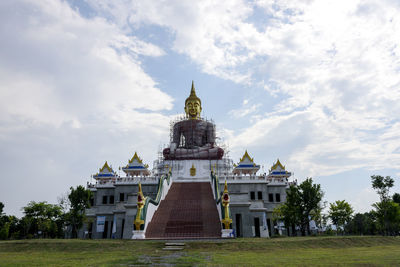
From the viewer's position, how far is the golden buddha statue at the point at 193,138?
42.8m

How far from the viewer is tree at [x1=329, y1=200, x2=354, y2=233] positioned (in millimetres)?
32969

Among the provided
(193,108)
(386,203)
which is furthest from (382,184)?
(193,108)

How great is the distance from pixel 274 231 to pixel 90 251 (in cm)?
2200

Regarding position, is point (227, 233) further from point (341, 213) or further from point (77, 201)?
point (341, 213)

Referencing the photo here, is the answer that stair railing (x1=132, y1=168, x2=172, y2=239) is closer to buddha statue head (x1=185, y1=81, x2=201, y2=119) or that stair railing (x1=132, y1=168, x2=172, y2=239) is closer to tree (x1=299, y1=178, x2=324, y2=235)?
tree (x1=299, y1=178, x2=324, y2=235)

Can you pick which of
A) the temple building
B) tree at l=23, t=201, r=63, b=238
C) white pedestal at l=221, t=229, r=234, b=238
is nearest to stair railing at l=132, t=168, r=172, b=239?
the temple building

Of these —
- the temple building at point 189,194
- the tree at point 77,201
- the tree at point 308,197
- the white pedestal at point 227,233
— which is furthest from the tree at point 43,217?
the tree at point 308,197

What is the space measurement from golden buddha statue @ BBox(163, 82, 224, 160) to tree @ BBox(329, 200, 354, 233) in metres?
16.2

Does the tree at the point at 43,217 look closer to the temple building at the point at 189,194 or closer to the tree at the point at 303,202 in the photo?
the temple building at the point at 189,194

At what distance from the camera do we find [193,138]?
157 ft

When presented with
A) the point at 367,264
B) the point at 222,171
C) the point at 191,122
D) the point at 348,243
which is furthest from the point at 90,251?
the point at 191,122

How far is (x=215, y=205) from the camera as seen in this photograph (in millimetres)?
23391

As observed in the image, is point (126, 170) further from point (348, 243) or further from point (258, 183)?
point (348, 243)

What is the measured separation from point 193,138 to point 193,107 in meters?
7.10
